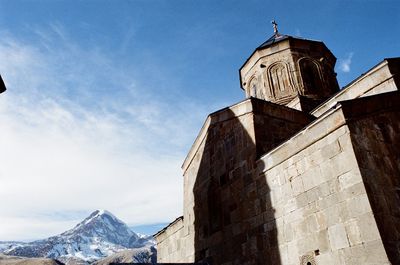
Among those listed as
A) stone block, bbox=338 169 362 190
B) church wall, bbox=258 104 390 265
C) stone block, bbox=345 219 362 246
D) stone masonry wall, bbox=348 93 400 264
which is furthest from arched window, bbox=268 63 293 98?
stone block, bbox=345 219 362 246

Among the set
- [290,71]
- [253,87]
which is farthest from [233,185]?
[253,87]

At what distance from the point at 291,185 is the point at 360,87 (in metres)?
4.36

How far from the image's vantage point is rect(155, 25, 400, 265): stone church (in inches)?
195

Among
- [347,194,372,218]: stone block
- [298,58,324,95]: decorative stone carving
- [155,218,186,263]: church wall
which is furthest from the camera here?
[298,58,324,95]: decorative stone carving

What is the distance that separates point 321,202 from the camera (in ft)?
18.2

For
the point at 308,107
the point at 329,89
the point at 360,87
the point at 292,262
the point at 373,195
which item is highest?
the point at 329,89

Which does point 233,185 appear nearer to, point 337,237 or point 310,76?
point 337,237

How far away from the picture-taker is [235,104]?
872 centimetres

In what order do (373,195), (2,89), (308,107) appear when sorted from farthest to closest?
(308,107), (2,89), (373,195)

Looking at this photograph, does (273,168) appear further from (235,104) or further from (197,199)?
(197,199)

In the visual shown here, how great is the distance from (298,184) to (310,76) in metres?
8.68

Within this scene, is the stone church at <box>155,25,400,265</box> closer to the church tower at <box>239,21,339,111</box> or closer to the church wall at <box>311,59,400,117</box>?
the church wall at <box>311,59,400,117</box>

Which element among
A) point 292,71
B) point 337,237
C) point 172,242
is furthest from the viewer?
point 292,71

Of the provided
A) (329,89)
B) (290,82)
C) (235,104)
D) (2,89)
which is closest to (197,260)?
(235,104)
